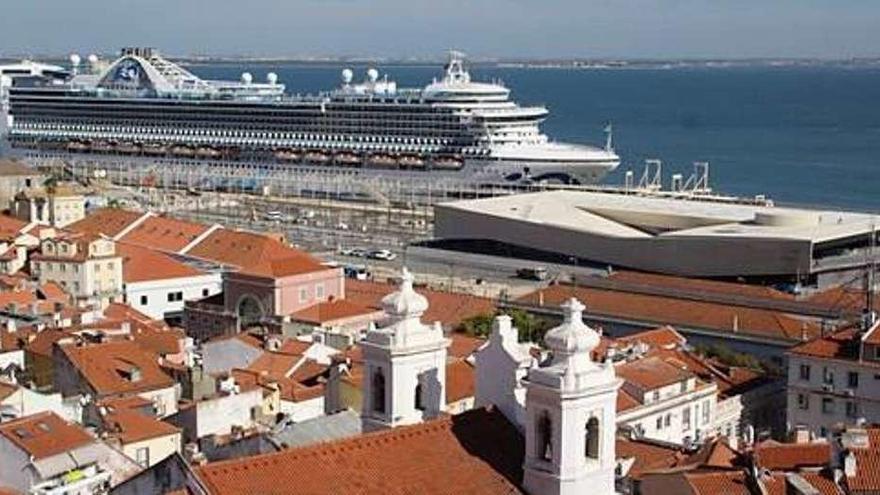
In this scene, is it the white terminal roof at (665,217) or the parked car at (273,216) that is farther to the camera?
the parked car at (273,216)

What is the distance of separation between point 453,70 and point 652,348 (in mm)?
80512

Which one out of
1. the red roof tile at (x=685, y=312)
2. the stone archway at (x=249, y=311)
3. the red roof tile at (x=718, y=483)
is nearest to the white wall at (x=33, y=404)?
the red roof tile at (x=718, y=483)

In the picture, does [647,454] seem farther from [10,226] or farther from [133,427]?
[10,226]

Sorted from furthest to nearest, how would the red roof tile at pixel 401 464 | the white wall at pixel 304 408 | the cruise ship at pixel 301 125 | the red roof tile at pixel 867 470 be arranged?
1. the cruise ship at pixel 301 125
2. the white wall at pixel 304 408
3. the red roof tile at pixel 867 470
4. the red roof tile at pixel 401 464

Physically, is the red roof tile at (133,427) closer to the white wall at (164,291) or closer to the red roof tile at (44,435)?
the red roof tile at (44,435)

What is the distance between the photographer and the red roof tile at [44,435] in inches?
795

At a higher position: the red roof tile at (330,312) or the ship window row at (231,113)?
the ship window row at (231,113)

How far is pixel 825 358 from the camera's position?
105 ft

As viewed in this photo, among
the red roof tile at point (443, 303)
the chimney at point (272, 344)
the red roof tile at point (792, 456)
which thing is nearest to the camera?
the red roof tile at point (792, 456)

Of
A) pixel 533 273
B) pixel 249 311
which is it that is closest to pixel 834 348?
pixel 249 311

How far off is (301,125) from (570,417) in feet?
333

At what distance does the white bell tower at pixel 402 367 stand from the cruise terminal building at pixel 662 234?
42.5 meters

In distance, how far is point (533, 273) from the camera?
62.9 metres

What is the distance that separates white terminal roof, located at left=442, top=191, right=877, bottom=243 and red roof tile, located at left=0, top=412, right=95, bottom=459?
133ft
